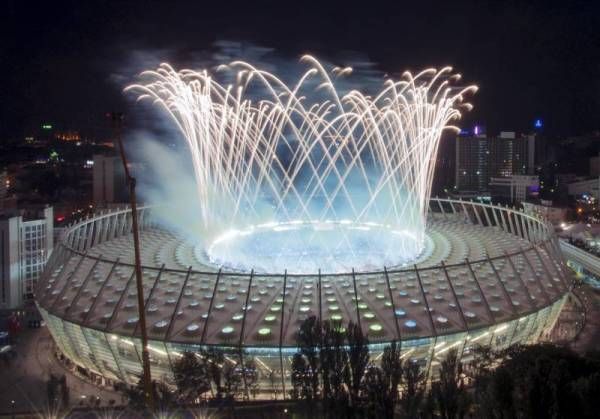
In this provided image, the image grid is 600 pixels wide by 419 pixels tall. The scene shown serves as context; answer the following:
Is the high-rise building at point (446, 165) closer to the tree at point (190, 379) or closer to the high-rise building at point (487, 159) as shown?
the high-rise building at point (487, 159)

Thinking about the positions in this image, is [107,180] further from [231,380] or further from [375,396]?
[375,396]

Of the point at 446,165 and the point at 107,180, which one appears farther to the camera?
the point at 446,165

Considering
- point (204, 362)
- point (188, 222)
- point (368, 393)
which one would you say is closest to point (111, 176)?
point (188, 222)

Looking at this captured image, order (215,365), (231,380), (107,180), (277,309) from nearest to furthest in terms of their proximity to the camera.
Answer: (215,365)
(231,380)
(277,309)
(107,180)

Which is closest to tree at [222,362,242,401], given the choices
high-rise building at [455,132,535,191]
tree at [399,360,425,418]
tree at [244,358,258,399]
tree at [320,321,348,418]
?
tree at [244,358,258,399]

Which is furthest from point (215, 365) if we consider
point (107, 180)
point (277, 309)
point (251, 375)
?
point (107, 180)
